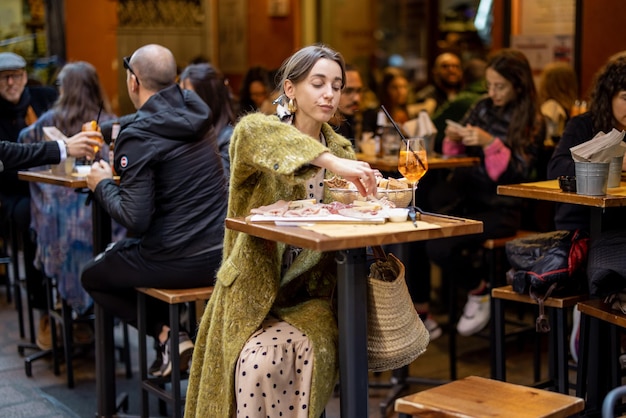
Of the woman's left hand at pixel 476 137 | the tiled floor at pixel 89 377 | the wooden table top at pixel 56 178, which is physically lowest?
the tiled floor at pixel 89 377

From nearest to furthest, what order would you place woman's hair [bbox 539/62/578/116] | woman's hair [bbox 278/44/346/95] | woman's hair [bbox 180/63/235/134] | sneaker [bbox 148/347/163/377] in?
1. woman's hair [bbox 278/44/346/95]
2. sneaker [bbox 148/347/163/377]
3. woman's hair [bbox 180/63/235/134]
4. woman's hair [bbox 539/62/578/116]

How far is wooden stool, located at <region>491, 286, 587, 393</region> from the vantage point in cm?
383

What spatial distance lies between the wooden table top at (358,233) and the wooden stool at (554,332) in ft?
4.14

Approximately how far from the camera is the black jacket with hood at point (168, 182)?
3826mm

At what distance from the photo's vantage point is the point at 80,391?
477 cm

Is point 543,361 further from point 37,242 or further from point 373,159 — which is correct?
point 37,242

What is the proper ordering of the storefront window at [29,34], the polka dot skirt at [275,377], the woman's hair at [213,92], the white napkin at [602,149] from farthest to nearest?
the storefront window at [29,34] < the woman's hair at [213,92] < the white napkin at [602,149] < the polka dot skirt at [275,377]

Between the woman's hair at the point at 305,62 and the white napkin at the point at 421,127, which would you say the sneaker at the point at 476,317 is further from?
the woman's hair at the point at 305,62

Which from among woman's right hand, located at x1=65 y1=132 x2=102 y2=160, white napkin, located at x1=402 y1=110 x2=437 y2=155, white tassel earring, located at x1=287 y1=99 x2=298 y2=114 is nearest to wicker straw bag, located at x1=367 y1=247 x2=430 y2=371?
white tassel earring, located at x1=287 y1=99 x2=298 y2=114

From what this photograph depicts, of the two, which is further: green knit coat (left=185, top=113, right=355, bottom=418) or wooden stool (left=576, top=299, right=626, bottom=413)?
wooden stool (left=576, top=299, right=626, bottom=413)

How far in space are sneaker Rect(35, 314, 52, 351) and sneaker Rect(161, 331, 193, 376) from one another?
55.3 inches

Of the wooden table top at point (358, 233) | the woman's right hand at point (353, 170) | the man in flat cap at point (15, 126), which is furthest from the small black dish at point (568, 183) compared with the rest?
the man in flat cap at point (15, 126)

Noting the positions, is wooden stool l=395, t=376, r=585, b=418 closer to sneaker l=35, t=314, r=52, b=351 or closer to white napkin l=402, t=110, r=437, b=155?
white napkin l=402, t=110, r=437, b=155

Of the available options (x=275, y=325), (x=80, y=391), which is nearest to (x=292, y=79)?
(x=275, y=325)
